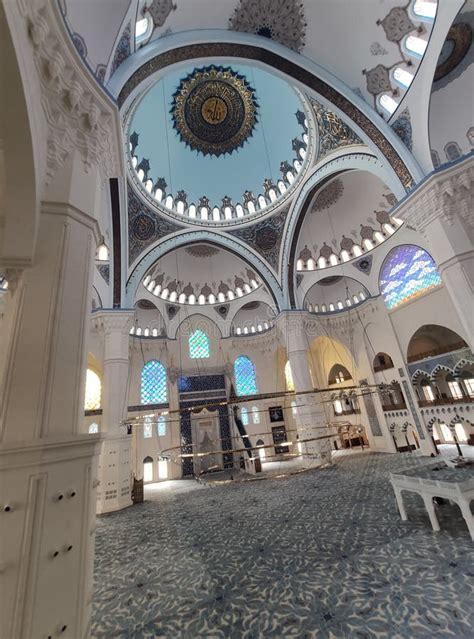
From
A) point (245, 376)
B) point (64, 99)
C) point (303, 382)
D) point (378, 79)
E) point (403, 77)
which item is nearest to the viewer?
point (64, 99)

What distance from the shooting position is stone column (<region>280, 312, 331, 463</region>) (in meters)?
11.6

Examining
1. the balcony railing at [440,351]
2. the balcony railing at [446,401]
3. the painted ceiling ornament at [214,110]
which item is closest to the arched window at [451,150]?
the balcony railing at [440,351]

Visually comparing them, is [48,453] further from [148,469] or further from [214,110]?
[148,469]

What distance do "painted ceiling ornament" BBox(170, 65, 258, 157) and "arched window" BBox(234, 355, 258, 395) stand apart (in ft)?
37.8

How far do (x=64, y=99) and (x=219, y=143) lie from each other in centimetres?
1144

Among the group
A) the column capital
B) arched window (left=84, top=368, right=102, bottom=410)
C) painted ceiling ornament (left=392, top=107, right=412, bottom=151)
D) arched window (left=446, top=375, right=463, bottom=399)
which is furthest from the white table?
arched window (left=84, top=368, right=102, bottom=410)

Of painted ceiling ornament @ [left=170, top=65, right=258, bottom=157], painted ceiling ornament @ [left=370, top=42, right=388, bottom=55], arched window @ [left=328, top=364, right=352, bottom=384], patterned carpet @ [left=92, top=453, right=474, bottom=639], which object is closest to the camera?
patterned carpet @ [left=92, top=453, right=474, bottom=639]

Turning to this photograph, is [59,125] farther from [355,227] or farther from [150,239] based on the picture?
[355,227]

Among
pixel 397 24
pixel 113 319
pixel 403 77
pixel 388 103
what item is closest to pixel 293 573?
pixel 113 319

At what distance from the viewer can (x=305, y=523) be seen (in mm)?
5988

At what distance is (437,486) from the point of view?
4.99 m

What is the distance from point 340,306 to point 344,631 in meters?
14.8

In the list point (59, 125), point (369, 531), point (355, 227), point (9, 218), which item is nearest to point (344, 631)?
point (369, 531)

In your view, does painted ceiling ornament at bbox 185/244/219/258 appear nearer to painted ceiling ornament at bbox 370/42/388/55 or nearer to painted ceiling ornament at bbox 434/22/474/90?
painted ceiling ornament at bbox 370/42/388/55
